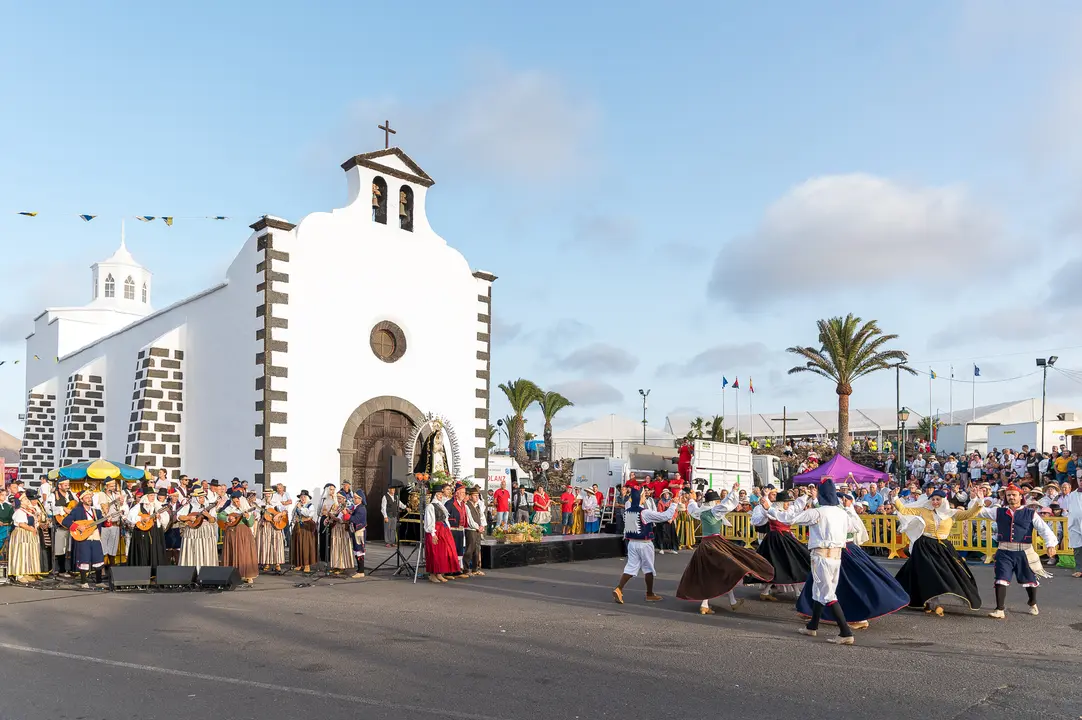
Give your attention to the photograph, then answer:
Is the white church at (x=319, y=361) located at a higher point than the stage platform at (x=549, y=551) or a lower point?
higher

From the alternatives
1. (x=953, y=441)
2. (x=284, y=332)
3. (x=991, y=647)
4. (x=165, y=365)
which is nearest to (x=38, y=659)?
(x=991, y=647)

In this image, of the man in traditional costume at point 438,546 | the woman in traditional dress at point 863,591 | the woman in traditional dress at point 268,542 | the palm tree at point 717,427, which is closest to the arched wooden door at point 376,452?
the woman in traditional dress at point 268,542

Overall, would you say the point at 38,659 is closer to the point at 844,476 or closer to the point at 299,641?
the point at 299,641

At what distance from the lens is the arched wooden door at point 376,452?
2080cm

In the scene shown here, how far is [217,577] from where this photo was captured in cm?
1365

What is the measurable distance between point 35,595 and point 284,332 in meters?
7.72

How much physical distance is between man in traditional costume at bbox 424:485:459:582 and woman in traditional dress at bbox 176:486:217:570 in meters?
3.60

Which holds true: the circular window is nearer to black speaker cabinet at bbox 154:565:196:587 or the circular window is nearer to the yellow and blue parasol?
the yellow and blue parasol

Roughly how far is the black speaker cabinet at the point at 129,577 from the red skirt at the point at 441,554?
443 cm

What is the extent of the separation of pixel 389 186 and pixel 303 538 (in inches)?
369

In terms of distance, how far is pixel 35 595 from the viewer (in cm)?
1349

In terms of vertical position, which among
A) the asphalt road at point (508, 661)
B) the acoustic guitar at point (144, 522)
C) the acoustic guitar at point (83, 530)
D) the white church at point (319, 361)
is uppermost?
the white church at point (319, 361)

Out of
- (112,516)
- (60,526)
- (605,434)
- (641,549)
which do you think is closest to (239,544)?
(112,516)

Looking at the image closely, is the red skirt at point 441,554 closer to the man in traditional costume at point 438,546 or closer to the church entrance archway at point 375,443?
the man in traditional costume at point 438,546
